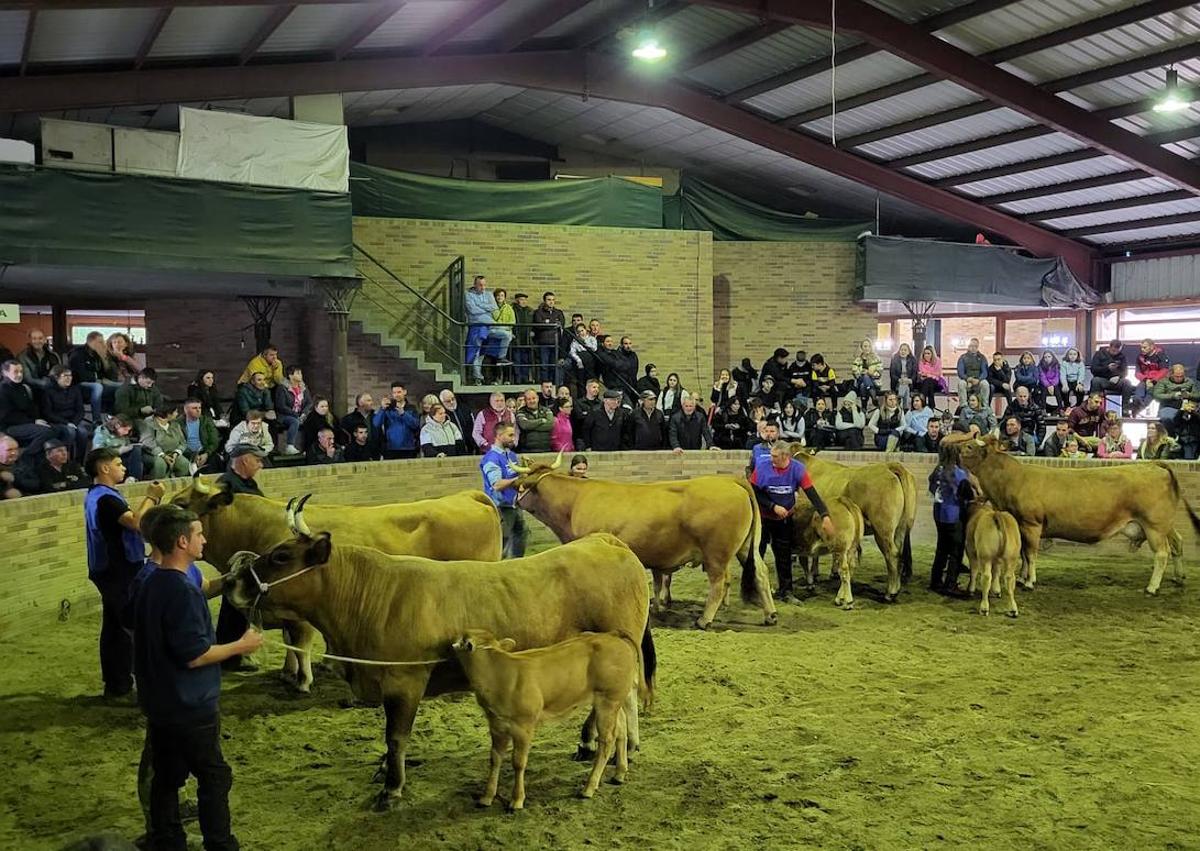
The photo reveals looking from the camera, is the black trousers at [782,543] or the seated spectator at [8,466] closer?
the seated spectator at [8,466]

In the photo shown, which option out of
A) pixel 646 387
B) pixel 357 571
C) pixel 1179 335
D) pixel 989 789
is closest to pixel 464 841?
pixel 357 571

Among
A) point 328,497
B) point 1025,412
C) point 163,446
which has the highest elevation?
point 1025,412

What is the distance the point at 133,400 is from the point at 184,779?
30.7ft

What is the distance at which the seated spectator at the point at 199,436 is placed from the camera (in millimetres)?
13523

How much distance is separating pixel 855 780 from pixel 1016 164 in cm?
1812

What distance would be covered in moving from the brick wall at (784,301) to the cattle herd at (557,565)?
11205 millimetres

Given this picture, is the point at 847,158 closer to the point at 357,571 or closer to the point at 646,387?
the point at 646,387

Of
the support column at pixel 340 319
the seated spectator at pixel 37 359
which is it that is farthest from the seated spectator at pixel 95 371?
the support column at pixel 340 319

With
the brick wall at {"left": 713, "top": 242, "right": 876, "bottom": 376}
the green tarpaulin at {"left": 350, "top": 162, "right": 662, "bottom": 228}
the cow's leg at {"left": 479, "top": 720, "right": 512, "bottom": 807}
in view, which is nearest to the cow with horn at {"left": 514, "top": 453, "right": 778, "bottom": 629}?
the cow's leg at {"left": 479, "top": 720, "right": 512, "bottom": 807}

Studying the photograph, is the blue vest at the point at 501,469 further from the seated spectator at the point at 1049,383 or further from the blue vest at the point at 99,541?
the seated spectator at the point at 1049,383

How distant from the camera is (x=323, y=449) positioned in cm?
1463

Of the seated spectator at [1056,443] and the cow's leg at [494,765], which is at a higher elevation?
the seated spectator at [1056,443]

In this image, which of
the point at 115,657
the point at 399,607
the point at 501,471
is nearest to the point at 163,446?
the point at 501,471

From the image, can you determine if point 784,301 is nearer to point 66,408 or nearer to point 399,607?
point 66,408
